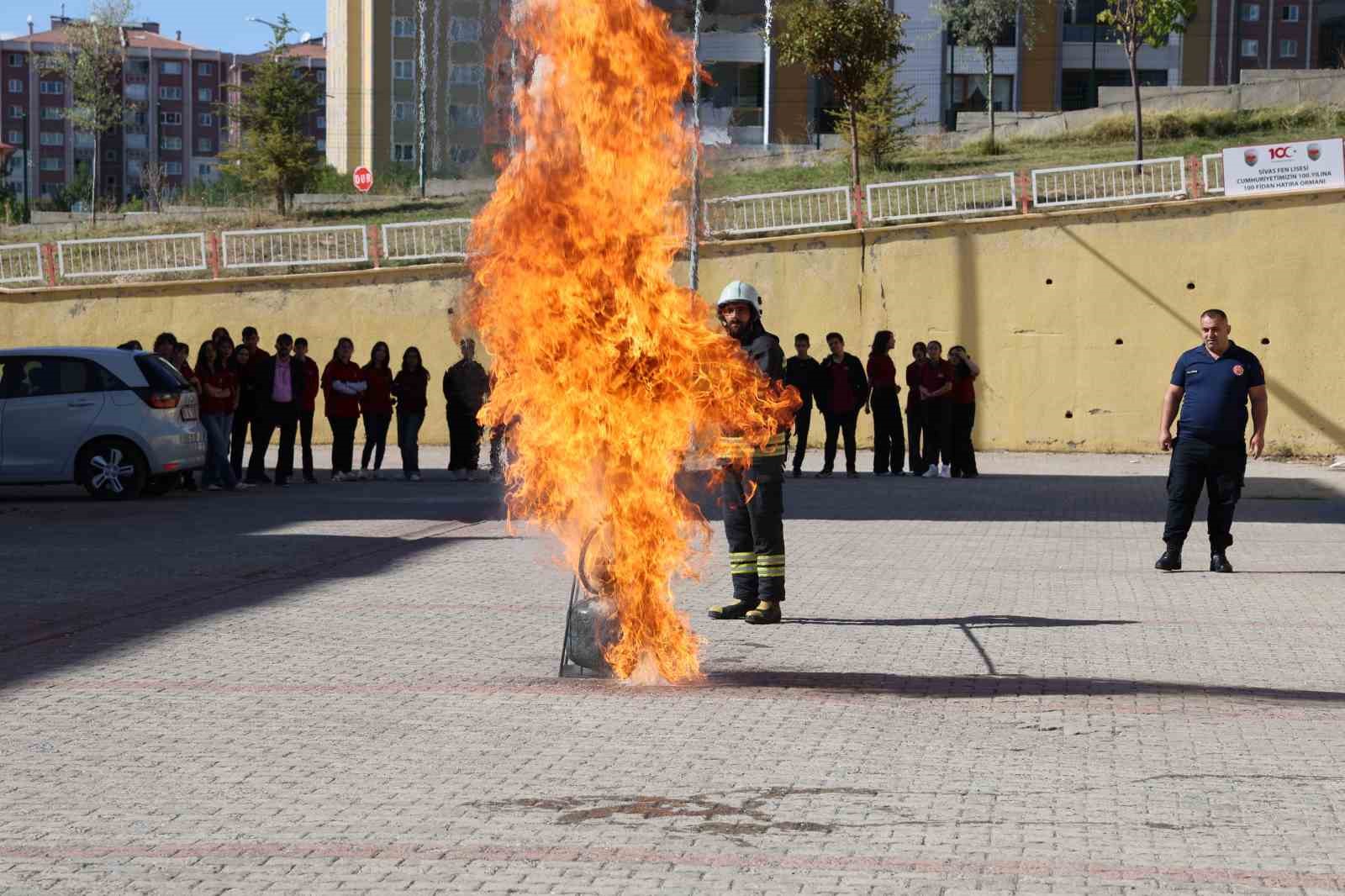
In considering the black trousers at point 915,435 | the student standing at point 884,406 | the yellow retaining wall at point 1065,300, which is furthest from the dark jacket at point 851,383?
the yellow retaining wall at point 1065,300

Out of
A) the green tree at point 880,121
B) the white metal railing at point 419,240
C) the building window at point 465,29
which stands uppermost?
the green tree at point 880,121

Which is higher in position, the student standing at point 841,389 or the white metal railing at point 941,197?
the white metal railing at point 941,197

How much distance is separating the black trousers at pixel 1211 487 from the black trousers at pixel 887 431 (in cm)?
1072

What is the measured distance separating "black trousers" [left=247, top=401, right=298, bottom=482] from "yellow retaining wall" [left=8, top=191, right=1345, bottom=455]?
674 cm

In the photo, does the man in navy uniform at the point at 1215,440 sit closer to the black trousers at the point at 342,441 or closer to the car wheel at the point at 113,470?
the car wheel at the point at 113,470

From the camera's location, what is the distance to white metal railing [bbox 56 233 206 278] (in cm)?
3216

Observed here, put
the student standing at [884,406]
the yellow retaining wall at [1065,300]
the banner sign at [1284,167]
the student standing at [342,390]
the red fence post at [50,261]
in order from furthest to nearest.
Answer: the red fence post at [50,261] → the yellow retaining wall at [1065,300] → the banner sign at [1284,167] → the student standing at [884,406] → the student standing at [342,390]

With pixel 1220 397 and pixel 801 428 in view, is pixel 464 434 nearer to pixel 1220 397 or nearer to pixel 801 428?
pixel 801 428

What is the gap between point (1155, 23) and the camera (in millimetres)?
38812

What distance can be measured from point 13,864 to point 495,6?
5.10 meters

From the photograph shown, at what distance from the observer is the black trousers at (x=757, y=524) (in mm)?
9859

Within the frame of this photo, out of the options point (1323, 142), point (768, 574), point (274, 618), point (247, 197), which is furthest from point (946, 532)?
point (247, 197)

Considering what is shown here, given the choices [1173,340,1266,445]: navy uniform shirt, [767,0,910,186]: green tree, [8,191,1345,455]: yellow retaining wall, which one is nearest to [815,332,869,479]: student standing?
[8,191,1345,455]: yellow retaining wall

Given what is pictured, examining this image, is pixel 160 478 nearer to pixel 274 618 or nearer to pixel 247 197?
pixel 274 618
